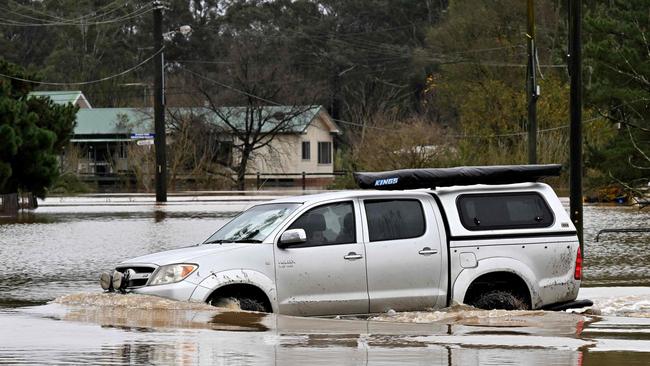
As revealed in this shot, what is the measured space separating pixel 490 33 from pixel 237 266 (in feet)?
197

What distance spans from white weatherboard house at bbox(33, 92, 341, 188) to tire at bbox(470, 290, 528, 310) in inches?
2327

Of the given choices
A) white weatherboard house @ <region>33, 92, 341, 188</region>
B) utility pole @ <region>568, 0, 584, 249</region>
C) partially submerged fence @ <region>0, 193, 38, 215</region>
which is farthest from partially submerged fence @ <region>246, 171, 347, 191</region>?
utility pole @ <region>568, 0, 584, 249</region>

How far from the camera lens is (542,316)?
13.0 m

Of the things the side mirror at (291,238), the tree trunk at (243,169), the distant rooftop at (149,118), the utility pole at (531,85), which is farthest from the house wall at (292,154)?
the side mirror at (291,238)

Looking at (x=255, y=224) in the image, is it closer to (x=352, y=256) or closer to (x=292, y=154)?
(x=352, y=256)

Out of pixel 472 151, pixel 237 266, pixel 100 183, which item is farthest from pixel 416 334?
pixel 100 183

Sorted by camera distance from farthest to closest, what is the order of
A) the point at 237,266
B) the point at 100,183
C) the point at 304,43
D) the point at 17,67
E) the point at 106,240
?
the point at 304,43
the point at 100,183
the point at 17,67
the point at 106,240
the point at 237,266

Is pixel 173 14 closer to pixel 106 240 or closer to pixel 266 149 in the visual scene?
pixel 266 149

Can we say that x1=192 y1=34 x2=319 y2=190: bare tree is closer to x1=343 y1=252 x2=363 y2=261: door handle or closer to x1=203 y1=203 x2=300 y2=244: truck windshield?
x1=203 y1=203 x2=300 y2=244: truck windshield

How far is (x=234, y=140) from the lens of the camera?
75.7 m

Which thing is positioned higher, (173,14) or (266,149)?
(173,14)

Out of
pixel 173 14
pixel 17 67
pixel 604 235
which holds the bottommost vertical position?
pixel 604 235

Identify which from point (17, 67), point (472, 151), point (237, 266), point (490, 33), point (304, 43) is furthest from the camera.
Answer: point (304, 43)

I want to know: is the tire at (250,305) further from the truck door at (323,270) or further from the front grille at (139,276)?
the front grille at (139,276)
